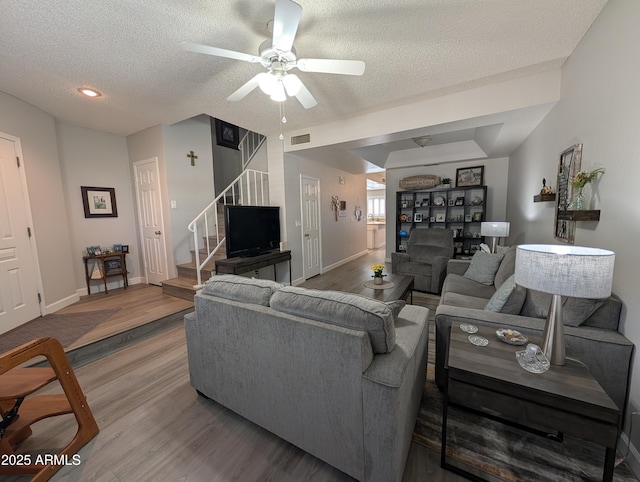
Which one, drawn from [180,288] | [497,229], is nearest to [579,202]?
[497,229]

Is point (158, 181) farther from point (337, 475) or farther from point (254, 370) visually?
point (337, 475)

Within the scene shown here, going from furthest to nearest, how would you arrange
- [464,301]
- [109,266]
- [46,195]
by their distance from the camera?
1. [109,266]
2. [46,195]
3. [464,301]

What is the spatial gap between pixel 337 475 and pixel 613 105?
8.74 ft

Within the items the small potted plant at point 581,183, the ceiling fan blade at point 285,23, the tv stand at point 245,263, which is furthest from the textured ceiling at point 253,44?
the tv stand at point 245,263

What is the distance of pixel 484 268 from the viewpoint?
3.04 meters

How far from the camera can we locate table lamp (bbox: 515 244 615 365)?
42.1 inches

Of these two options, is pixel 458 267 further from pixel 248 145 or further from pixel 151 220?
pixel 151 220

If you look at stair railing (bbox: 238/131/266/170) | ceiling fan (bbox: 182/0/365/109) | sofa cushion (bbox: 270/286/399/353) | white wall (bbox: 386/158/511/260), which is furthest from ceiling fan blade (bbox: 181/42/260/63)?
white wall (bbox: 386/158/511/260)

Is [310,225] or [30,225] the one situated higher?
[30,225]

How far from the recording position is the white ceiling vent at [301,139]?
389 centimetres

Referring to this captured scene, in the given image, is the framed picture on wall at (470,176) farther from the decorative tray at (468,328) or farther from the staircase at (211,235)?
the decorative tray at (468,328)

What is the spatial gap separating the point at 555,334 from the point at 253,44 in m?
2.70

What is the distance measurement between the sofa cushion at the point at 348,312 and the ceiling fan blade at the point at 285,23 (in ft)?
5.09

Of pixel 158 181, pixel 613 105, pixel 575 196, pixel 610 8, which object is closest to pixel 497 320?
pixel 575 196
